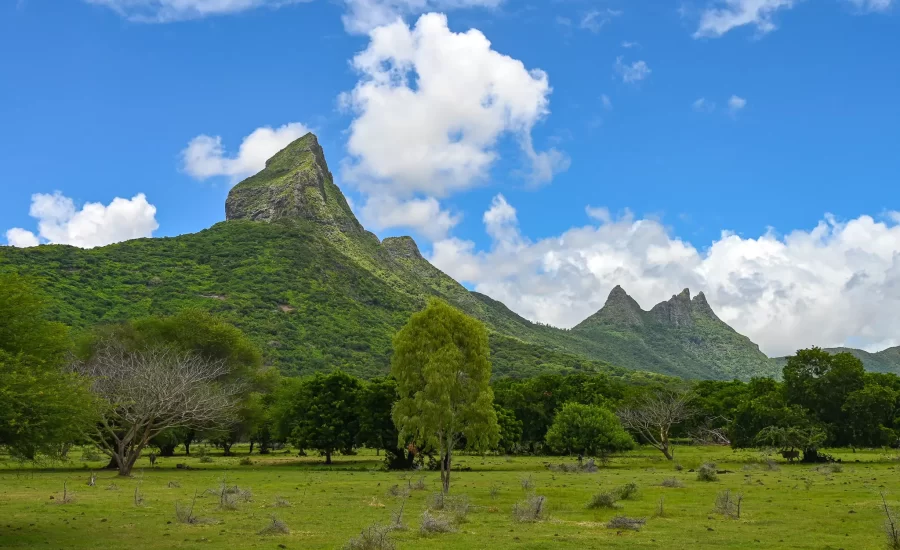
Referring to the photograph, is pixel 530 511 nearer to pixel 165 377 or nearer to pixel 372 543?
pixel 372 543

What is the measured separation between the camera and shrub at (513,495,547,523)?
86.7 ft

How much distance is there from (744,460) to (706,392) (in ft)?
152

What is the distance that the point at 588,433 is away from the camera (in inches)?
2618

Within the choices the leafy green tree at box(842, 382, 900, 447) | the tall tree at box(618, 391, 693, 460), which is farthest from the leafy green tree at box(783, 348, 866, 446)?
the tall tree at box(618, 391, 693, 460)

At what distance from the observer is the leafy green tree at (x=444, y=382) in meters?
35.6

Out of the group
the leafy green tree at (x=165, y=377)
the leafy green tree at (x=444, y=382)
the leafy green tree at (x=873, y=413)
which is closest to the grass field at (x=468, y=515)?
the leafy green tree at (x=444, y=382)

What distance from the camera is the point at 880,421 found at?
62.3 meters

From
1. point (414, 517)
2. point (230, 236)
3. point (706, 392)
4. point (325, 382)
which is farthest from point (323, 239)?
point (414, 517)

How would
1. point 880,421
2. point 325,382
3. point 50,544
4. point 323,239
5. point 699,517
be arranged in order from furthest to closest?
point 323,239 → point 325,382 → point 880,421 → point 699,517 → point 50,544

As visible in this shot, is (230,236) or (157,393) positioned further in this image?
(230,236)

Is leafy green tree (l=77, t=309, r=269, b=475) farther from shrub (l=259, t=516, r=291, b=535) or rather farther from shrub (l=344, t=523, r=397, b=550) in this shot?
shrub (l=344, t=523, r=397, b=550)

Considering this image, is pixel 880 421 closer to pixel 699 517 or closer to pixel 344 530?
pixel 699 517

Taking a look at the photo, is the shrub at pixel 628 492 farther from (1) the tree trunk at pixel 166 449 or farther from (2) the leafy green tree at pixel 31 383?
(1) the tree trunk at pixel 166 449

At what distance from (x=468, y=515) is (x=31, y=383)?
1683cm
